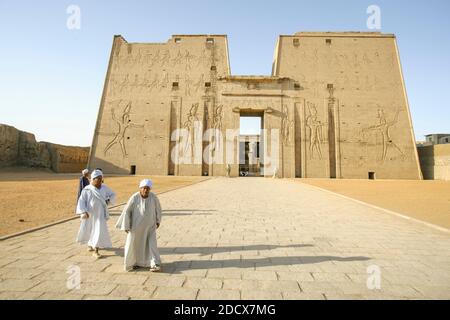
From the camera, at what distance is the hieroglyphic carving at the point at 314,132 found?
2544 cm

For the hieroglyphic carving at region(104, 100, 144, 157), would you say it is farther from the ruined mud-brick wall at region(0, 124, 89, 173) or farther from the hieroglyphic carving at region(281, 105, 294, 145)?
the hieroglyphic carving at region(281, 105, 294, 145)

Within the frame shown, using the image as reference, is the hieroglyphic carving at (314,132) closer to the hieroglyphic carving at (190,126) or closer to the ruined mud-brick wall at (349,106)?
the ruined mud-brick wall at (349,106)

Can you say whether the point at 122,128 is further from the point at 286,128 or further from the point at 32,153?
the point at 286,128

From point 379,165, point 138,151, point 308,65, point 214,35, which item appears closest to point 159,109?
point 138,151

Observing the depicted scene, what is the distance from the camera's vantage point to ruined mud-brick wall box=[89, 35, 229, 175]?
25.6 m

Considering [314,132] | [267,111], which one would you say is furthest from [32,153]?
[314,132]

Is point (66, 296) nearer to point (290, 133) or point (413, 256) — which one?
point (413, 256)

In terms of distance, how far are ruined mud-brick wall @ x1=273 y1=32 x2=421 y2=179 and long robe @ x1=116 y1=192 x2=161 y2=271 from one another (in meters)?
23.3

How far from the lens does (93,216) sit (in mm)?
4109

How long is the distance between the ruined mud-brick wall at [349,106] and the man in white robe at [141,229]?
23.3 m

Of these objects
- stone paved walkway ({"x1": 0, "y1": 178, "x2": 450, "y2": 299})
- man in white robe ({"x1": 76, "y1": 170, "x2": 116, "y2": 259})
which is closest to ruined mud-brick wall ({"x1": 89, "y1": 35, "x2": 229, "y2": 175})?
stone paved walkway ({"x1": 0, "y1": 178, "x2": 450, "y2": 299})

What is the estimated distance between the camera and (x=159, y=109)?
26156 mm

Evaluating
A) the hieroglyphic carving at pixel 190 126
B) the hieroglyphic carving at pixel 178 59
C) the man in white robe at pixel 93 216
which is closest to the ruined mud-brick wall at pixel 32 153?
the hieroglyphic carving at pixel 190 126

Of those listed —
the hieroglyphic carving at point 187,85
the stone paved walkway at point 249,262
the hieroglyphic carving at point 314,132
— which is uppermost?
the hieroglyphic carving at point 187,85
